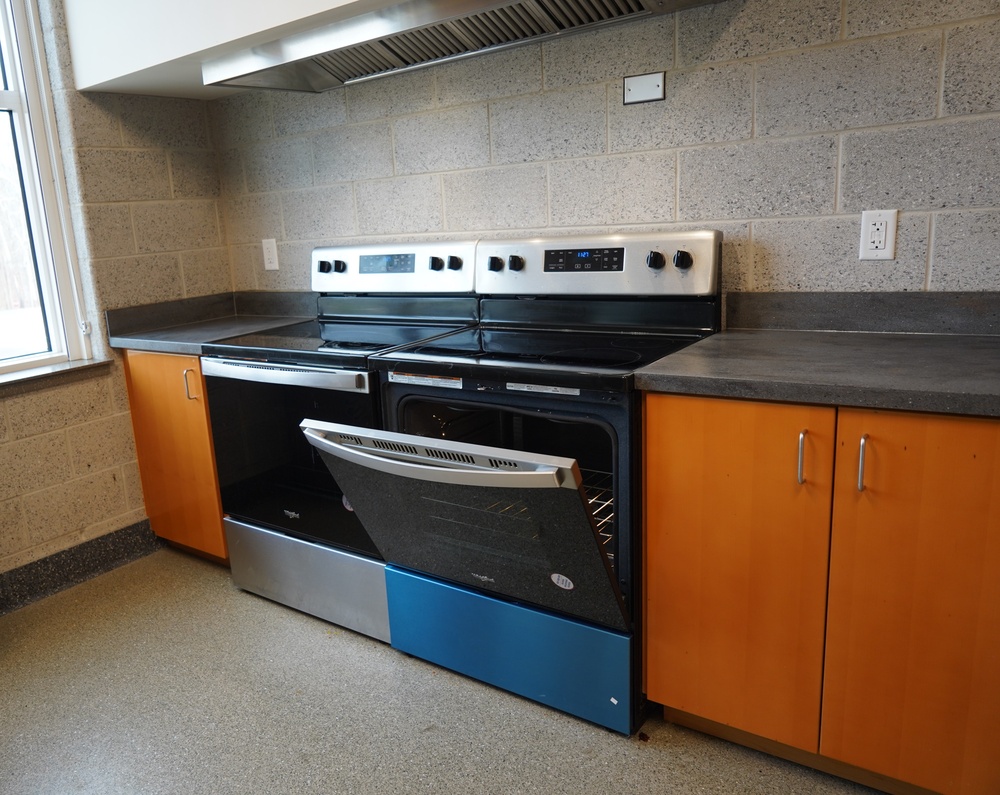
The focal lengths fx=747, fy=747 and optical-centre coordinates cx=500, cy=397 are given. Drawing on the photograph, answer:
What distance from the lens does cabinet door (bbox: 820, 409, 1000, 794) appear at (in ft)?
4.28

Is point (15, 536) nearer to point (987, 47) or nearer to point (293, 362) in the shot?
point (293, 362)

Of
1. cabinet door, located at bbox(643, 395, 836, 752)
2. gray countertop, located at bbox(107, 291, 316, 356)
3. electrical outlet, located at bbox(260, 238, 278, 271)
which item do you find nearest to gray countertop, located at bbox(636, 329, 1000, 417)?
cabinet door, located at bbox(643, 395, 836, 752)

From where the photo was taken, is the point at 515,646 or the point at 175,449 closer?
the point at 515,646

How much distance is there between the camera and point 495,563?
1.76 metres

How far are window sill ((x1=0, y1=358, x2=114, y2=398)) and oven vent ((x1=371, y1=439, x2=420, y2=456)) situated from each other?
1.59m

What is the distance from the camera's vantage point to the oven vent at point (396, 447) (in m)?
1.59

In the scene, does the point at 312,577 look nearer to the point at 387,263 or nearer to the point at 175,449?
the point at 175,449

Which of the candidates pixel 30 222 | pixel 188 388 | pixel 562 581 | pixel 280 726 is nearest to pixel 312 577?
pixel 280 726

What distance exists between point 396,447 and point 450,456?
145 mm

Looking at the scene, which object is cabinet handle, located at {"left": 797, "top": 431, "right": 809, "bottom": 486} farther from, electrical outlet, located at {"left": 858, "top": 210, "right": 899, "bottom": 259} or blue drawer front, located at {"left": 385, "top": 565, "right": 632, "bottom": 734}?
electrical outlet, located at {"left": 858, "top": 210, "right": 899, "bottom": 259}

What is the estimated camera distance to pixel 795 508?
1474 millimetres

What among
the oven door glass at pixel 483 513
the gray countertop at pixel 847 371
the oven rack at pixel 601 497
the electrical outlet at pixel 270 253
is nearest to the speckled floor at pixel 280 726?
the oven door glass at pixel 483 513

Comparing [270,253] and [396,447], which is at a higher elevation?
[270,253]

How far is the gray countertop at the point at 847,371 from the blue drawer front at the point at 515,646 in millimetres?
631
